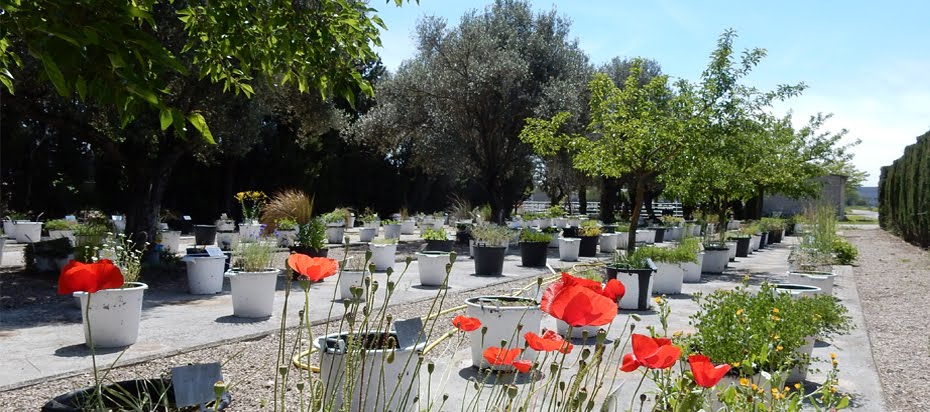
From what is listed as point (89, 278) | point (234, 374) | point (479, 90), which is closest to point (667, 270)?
point (234, 374)

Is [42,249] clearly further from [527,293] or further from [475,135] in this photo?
[475,135]

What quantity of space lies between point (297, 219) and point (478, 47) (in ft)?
21.2

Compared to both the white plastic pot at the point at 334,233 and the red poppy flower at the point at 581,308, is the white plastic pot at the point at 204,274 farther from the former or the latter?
the white plastic pot at the point at 334,233

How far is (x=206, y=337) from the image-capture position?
5754 millimetres

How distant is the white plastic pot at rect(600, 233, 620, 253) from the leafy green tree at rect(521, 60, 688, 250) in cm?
589

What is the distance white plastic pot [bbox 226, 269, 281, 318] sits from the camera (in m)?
6.82

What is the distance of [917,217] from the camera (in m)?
17.9

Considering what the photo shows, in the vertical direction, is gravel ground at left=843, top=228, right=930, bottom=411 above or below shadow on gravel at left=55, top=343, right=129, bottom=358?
below

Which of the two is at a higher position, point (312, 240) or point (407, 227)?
point (312, 240)

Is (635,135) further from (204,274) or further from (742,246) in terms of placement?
(742,246)

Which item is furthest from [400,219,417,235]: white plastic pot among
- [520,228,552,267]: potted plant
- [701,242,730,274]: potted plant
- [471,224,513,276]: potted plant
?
[701,242,730,274]: potted plant

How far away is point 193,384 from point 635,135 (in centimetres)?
922

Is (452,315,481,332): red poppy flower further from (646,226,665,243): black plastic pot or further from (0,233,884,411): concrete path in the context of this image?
(646,226,665,243): black plastic pot

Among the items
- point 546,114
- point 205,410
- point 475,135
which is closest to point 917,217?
point 546,114
